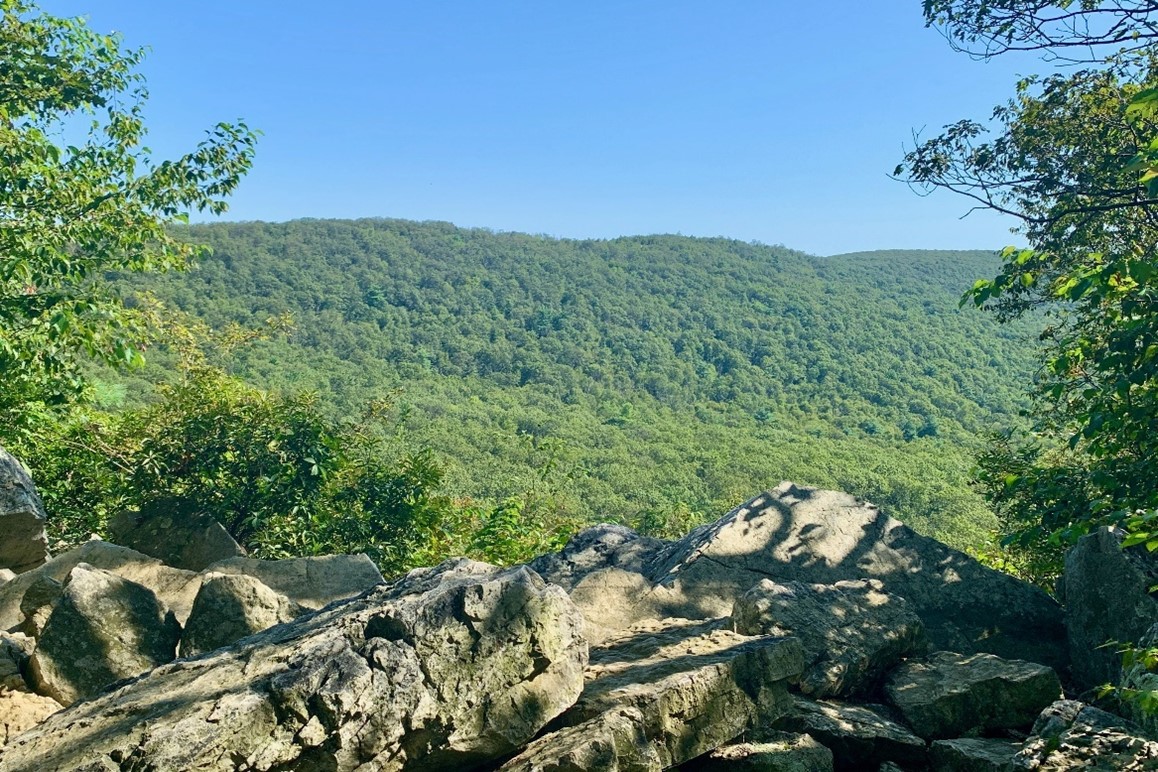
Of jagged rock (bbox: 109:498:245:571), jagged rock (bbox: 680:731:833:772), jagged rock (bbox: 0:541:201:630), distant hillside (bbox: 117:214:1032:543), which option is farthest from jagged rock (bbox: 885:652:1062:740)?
distant hillside (bbox: 117:214:1032:543)

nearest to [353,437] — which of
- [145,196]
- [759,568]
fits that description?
[145,196]

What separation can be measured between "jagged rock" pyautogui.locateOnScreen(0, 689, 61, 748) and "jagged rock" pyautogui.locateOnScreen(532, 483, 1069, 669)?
11.2 ft

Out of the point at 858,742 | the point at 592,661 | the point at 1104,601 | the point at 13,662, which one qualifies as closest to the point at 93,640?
the point at 13,662

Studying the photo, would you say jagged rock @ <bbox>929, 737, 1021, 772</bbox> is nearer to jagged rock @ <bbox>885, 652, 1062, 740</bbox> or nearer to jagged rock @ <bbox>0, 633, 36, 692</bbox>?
jagged rock @ <bbox>885, 652, 1062, 740</bbox>

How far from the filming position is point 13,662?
513 centimetres

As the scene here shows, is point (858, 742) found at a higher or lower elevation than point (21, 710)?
lower

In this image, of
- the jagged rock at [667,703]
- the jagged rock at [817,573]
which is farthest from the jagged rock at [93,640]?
the jagged rock at [817,573]

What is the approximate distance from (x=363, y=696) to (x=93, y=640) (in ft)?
7.88

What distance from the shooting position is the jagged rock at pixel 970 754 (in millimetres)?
4395

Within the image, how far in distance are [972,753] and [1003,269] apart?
466cm

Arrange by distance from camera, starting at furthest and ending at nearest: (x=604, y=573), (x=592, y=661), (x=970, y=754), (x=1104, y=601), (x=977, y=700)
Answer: (x=604, y=573), (x=1104, y=601), (x=977, y=700), (x=592, y=661), (x=970, y=754)

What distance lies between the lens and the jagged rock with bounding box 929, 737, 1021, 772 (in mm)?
4395

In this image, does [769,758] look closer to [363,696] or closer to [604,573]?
[363,696]

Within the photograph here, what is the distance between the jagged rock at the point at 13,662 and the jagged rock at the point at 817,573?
3584 mm
